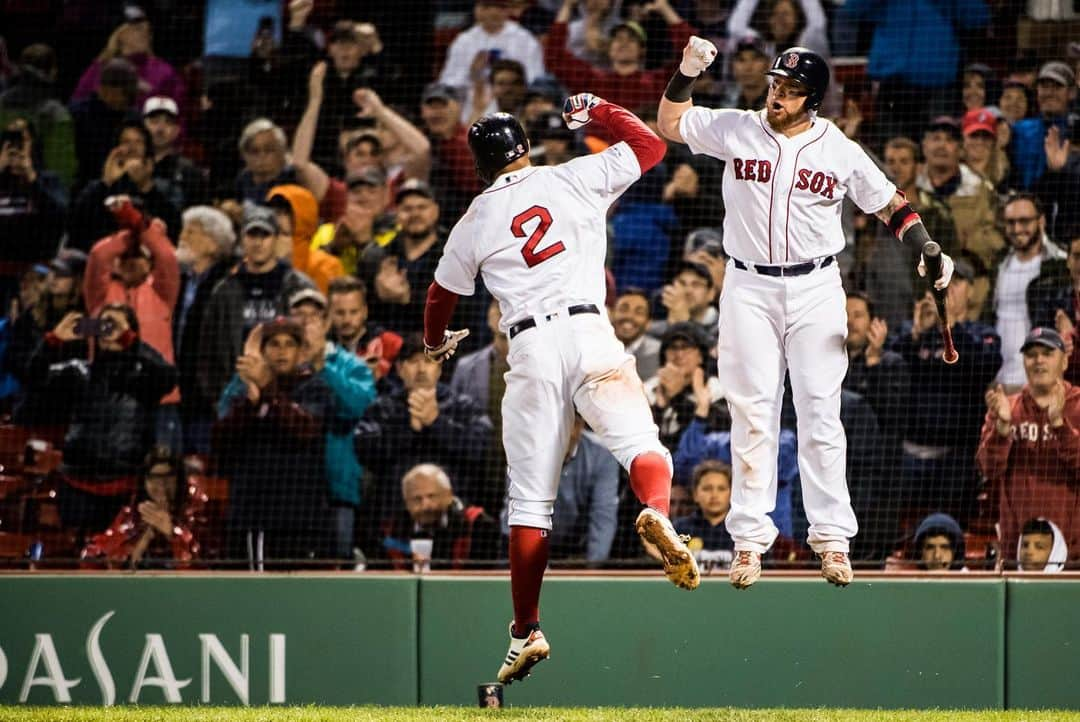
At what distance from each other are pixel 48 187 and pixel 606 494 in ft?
15.2

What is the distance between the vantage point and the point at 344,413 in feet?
30.6

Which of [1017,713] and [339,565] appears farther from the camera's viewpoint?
[339,565]

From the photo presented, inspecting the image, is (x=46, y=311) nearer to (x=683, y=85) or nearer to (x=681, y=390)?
A: (x=681, y=390)

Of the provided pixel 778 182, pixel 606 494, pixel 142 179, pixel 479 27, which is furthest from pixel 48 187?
pixel 778 182

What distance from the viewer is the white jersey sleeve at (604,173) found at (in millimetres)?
6648

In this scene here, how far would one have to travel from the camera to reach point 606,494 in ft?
28.8

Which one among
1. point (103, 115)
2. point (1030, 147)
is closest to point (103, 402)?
point (103, 115)

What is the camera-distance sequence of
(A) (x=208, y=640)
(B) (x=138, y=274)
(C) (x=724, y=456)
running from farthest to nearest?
(B) (x=138, y=274), (C) (x=724, y=456), (A) (x=208, y=640)

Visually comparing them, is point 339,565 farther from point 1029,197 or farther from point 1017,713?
point 1029,197

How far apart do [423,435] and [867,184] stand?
11.1 feet

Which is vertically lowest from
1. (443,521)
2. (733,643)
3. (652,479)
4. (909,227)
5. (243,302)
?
(733,643)

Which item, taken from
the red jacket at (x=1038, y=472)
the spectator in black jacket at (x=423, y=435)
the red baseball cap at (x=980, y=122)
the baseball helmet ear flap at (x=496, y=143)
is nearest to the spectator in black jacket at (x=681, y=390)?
the spectator in black jacket at (x=423, y=435)

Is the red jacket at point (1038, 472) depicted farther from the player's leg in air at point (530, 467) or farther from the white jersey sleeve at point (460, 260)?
the white jersey sleeve at point (460, 260)

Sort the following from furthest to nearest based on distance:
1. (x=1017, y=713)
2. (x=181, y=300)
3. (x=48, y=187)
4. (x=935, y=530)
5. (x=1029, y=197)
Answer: (x=48, y=187)
(x=181, y=300)
(x=1029, y=197)
(x=935, y=530)
(x=1017, y=713)
